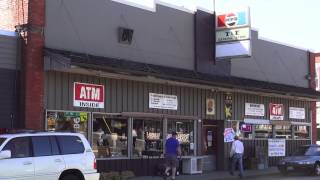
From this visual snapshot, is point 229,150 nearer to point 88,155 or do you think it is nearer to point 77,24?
point 77,24

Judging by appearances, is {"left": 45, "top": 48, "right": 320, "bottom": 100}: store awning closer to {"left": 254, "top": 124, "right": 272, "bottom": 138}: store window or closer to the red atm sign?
the red atm sign

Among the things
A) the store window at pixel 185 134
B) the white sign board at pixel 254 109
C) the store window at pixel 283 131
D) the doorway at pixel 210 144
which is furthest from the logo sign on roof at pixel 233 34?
the store window at pixel 283 131

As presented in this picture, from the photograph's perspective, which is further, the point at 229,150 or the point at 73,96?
the point at 229,150

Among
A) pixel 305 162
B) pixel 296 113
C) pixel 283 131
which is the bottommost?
pixel 305 162

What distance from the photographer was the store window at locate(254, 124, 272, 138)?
29.2 meters

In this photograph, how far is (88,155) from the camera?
15227mm

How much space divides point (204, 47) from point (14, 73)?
9.87 metres

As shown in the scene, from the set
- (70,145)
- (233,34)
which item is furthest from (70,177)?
(233,34)

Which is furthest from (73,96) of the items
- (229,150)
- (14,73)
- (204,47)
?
(229,150)

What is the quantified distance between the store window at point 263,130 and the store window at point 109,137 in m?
9.53

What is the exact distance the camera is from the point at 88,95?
2028 centimetres

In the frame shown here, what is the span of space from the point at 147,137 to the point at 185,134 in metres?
2.64

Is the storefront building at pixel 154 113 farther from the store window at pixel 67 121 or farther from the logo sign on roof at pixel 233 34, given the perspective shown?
the logo sign on roof at pixel 233 34

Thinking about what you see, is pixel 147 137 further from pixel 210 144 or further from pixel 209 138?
pixel 210 144
